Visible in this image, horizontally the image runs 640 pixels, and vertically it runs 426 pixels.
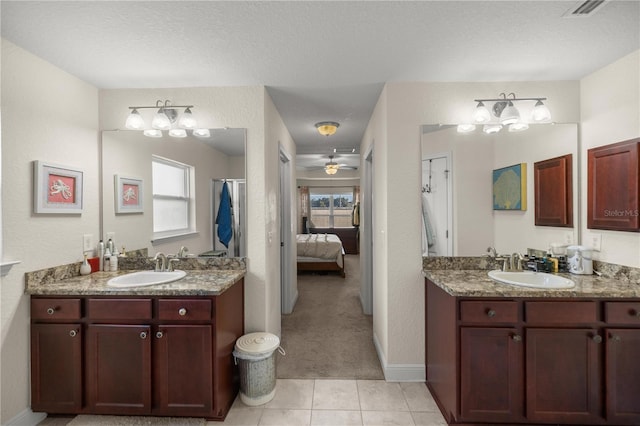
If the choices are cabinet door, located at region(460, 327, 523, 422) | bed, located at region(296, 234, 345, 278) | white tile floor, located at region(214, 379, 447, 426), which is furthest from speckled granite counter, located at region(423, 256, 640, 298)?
A: bed, located at region(296, 234, 345, 278)

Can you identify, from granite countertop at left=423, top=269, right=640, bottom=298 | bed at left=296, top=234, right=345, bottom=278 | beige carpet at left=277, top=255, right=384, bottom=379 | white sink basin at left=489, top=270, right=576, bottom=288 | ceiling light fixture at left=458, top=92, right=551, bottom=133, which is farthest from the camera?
bed at left=296, top=234, right=345, bottom=278

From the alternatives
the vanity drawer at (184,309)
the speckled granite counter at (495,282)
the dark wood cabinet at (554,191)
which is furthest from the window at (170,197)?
the dark wood cabinet at (554,191)

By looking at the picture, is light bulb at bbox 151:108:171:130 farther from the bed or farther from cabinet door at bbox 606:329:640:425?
the bed

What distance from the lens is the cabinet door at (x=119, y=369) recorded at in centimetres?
182

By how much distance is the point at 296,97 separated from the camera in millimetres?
2645

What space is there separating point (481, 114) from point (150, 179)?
2.68 meters

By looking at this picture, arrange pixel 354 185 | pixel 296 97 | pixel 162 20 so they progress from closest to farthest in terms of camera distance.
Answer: pixel 162 20
pixel 296 97
pixel 354 185

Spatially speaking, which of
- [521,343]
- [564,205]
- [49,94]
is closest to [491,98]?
[564,205]

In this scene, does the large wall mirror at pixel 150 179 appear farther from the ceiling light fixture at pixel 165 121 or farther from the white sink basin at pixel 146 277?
the white sink basin at pixel 146 277

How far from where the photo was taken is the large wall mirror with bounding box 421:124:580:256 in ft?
7.57

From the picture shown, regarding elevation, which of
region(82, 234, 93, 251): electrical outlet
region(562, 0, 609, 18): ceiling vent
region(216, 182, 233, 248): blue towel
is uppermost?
region(562, 0, 609, 18): ceiling vent

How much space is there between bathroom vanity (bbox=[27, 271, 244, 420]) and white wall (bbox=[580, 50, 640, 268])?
8.69 ft

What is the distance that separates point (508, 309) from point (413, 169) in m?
1.16

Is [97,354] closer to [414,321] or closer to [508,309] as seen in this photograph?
[414,321]
